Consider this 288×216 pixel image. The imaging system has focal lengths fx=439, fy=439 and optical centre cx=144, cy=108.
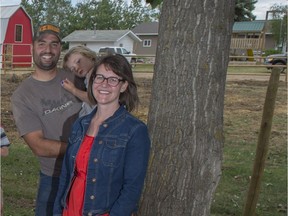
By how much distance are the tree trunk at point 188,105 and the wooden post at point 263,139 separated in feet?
3.89

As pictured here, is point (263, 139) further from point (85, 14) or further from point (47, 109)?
point (85, 14)

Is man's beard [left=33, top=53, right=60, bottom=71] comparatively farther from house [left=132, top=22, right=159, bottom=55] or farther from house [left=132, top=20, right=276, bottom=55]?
house [left=132, top=22, right=159, bottom=55]

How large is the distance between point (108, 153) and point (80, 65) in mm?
1153

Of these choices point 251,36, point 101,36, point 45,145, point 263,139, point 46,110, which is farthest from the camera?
point 251,36

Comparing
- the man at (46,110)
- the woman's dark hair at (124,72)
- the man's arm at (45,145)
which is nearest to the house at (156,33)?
the man at (46,110)

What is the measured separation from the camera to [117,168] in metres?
2.05

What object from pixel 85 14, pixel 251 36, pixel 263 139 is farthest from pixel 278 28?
pixel 263 139

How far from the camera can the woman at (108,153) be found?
2.03 metres

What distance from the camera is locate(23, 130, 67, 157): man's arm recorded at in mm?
2664

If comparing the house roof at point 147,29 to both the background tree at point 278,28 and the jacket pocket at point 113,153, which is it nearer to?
the background tree at point 278,28

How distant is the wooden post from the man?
154 centimetres

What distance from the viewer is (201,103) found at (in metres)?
2.38

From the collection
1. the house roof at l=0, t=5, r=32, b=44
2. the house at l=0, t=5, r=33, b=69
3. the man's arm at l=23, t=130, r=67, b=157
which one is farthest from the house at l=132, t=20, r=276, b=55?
the man's arm at l=23, t=130, r=67, b=157

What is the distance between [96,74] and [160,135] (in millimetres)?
518
